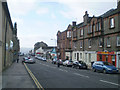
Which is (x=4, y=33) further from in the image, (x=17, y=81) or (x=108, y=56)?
(x=108, y=56)

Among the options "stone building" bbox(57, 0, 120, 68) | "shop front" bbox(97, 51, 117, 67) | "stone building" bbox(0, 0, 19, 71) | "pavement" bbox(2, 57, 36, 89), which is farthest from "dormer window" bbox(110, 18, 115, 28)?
"stone building" bbox(0, 0, 19, 71)

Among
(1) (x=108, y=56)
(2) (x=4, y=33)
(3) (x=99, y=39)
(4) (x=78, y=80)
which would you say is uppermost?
(2) (x=4, y=33)

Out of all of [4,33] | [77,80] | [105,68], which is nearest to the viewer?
[77,80]

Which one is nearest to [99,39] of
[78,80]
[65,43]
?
[78,80]

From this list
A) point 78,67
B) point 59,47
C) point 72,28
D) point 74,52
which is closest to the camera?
point 78,67

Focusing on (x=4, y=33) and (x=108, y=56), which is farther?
(x=108, y=56)

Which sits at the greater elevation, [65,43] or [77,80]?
[65,43]

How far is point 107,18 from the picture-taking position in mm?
27859

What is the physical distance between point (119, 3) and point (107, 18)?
355 cm

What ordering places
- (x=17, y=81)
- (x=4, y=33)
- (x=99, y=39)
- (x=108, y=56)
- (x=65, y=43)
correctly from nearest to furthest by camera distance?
1. (x=17, y=81)
2. (x=4, y=33)
3. (x=108, y=56)
4. (x=99, y=39)
5. (x=65, y=43)

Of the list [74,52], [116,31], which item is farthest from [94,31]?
[74,52]

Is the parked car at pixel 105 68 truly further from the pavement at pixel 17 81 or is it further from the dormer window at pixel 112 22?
the pavement at pixel 17 81

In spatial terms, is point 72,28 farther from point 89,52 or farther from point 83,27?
point 89,52

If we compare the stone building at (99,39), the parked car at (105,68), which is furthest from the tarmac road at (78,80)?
the stone building at (99,39)
